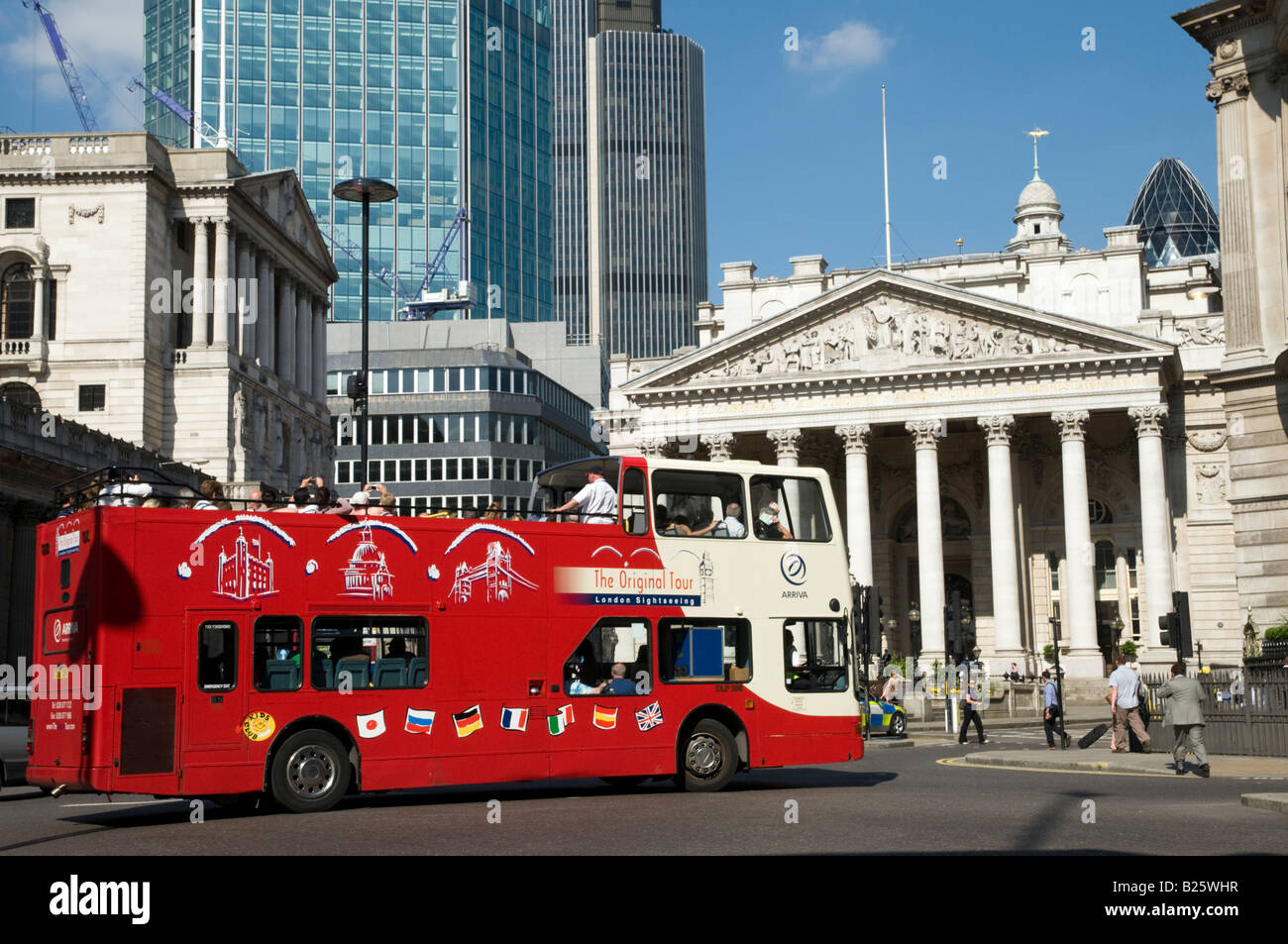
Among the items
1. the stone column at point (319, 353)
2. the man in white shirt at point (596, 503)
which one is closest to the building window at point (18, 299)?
the stone column at point (319, 353)

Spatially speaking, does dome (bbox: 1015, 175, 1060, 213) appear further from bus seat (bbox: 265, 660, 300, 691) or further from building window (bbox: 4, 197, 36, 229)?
bus seat (bbox: 265, 660, 300, 691)

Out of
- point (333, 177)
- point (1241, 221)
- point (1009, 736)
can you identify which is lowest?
point (1009, 736)

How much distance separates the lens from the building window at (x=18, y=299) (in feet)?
205

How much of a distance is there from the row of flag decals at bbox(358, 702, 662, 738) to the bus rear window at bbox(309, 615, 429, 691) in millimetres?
409

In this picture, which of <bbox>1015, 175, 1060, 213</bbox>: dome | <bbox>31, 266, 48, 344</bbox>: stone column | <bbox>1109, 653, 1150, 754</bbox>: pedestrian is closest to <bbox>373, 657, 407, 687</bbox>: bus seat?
<bbox>1109, 653, 1150, 754</bbox>: pedestrian

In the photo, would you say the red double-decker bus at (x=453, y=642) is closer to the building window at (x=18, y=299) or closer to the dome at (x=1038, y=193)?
the building window at (x=18, y=299)

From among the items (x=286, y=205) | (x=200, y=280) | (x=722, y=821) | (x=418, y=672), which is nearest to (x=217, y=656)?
(x=418, y=672)

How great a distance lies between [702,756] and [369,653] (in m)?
5.11

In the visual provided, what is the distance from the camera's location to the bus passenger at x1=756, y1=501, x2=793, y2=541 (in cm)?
2167

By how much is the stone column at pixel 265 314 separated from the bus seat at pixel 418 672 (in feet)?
179

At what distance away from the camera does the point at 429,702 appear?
19156 millimetres

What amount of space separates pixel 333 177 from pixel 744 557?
122 metres
